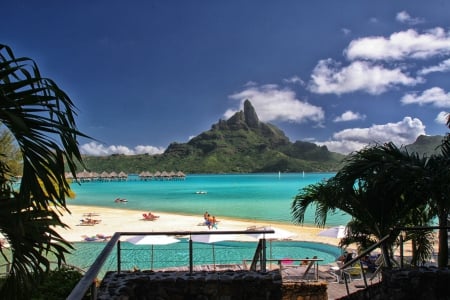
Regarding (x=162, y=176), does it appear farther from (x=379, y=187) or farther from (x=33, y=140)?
(x=33, y=140)

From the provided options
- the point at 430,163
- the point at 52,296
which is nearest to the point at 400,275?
the point at 430,163

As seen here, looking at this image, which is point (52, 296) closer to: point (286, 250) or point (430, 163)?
point (430, 163)

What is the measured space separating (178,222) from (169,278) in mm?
30373

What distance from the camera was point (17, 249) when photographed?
282cm

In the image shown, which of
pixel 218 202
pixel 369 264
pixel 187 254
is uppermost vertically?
pixel 369 264

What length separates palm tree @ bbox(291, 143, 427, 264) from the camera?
267 inches

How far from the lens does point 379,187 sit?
23.4ft

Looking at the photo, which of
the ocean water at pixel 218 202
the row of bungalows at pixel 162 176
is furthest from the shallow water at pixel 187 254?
the row of bungalows at pixel 162 176

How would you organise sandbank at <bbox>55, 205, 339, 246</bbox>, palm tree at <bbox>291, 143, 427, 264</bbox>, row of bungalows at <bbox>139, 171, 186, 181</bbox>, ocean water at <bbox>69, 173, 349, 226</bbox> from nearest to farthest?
1. palm tree at <bbox>291, 143, 427, 264</bbox>
2. sandbank at <bbox>55, 205, 339, 246</bbox>
3. ocean water at <bbox>69, 173, 349, 226</bbox>
4. row of bungalows at <bbox>139, 171, 186, 181</bbox>

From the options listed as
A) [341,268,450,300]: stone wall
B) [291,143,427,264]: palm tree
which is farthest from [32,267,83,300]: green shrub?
[341,268,450,300]: stone wall

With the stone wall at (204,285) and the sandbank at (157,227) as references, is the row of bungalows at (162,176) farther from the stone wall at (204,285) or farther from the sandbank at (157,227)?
the stone wall at (204,285)

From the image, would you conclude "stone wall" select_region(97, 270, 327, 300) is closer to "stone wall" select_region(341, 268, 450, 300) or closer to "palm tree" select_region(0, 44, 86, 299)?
"stone wall" select_region(341, 268, 450, 300)

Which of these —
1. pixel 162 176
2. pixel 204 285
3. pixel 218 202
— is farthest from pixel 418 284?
pixel 162 176

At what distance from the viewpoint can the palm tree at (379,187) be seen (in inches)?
267
